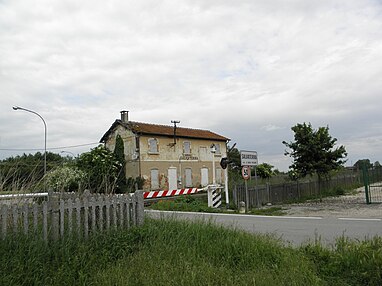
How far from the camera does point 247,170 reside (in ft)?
58.2

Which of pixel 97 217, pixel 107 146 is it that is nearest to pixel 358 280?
pixel 97 217

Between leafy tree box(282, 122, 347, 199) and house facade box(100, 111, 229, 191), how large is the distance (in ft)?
49.8

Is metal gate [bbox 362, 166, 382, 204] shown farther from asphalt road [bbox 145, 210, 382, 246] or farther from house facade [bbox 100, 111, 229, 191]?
house facade [bbox 100, 111, 229, 191]

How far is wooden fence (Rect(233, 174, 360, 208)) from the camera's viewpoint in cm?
2039

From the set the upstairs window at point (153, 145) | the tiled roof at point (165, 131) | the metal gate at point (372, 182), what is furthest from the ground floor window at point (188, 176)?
the metal gate at point (372, 182)

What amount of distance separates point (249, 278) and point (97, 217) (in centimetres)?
298

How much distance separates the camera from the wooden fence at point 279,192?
66.9 feet

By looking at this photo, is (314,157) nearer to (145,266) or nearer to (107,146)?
(145,266)

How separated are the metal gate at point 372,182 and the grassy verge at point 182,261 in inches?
529

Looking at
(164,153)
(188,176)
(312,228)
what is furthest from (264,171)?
(312,228)

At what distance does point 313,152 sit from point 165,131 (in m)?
23.4

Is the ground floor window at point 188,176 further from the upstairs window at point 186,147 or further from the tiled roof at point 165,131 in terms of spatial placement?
the tiled roof at point 165,131

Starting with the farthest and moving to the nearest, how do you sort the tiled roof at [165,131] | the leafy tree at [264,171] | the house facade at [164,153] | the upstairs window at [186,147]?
the leafy tree at [264,171] → the upstairs window at [186,147] → the tiled roof at [165,131] → the house facade at [164,153]

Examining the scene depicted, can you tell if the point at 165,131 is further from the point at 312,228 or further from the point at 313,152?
the point at 312,228
